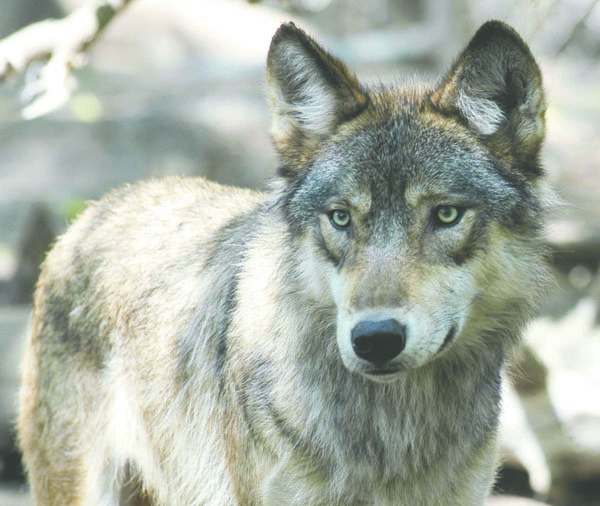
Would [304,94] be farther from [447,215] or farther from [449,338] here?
[449,338]

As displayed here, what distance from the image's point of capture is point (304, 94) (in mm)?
4121

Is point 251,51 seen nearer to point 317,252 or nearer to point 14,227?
point 14,227

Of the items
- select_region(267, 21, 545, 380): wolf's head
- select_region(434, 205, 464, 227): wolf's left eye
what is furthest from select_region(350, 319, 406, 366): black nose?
select_region(434, 205, 464, 227): wolf's left eye

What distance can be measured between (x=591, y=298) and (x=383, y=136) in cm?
454

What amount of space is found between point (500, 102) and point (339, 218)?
0.88 meters

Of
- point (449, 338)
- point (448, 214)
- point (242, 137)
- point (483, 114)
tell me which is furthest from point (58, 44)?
point (242, 137)

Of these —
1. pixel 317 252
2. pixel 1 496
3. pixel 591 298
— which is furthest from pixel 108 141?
pixel 317 252

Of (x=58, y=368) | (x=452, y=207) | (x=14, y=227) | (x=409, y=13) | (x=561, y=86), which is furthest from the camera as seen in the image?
(x=409, y=13)

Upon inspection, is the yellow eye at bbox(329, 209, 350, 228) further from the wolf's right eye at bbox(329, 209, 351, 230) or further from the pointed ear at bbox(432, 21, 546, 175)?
the pointed ear at bbox(432, 21, 546, 175)

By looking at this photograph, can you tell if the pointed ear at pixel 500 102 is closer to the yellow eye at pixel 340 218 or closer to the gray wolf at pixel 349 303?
the gray wolf at pixel 349 303

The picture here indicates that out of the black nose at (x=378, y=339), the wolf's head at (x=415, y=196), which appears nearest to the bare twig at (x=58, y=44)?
the wolf's head at (x=415, y=196)

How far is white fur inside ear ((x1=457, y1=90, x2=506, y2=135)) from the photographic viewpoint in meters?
3.86

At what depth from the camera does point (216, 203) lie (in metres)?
5.17

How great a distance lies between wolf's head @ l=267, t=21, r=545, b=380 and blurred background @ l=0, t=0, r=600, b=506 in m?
0.56
